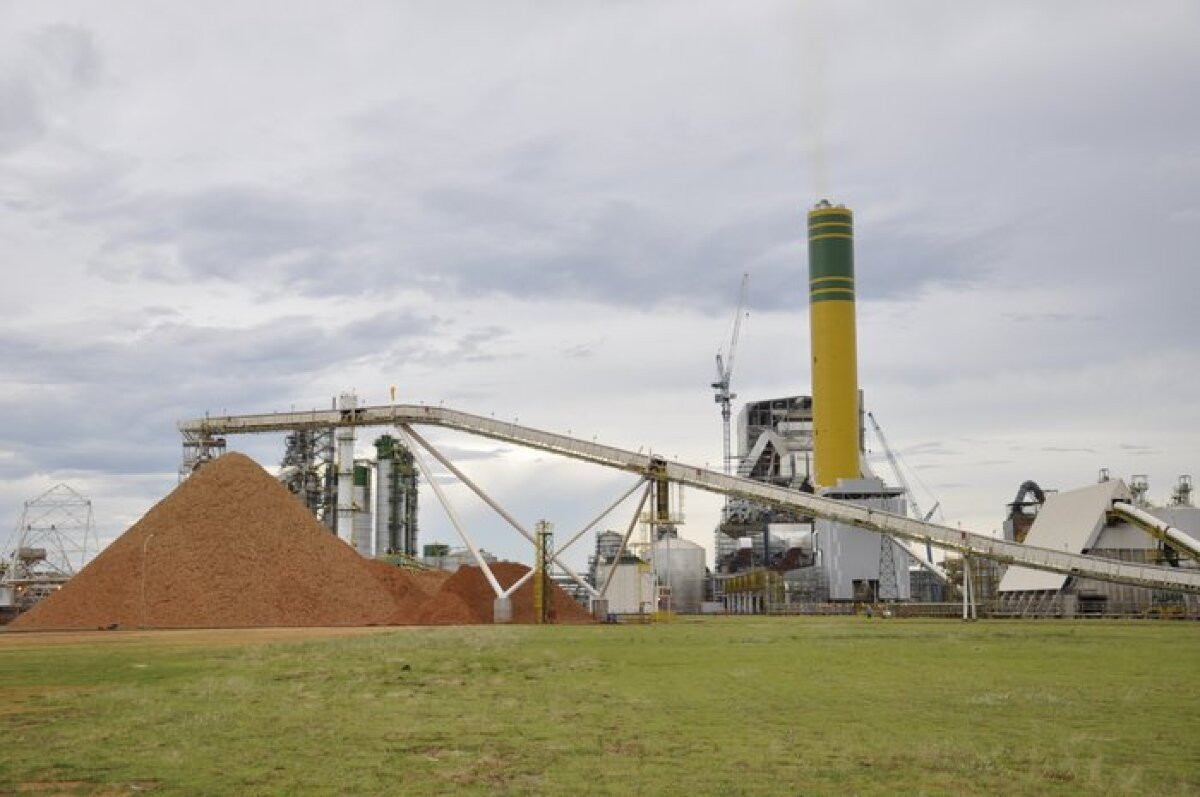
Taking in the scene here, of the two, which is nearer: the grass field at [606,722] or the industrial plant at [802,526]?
the grass field at [606,722]

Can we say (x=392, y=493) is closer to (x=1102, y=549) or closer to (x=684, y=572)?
(x=684, y=572)

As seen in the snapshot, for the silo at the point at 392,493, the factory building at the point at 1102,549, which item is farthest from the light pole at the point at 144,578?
the factory building at the point at 1102,549

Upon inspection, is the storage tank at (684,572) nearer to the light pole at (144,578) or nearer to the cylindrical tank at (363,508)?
the cylindrical tank at (363,508)

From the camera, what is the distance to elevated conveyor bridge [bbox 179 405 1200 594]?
282 ft

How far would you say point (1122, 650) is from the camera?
1903 inches

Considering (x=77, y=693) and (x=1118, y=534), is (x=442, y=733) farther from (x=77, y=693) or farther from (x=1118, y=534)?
(x=1118, y=534)

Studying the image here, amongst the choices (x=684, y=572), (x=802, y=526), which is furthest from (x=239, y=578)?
(x=802, y=526)

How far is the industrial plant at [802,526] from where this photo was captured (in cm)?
9219

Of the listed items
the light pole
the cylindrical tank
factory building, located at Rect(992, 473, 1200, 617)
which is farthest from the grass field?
the cylindrical tank

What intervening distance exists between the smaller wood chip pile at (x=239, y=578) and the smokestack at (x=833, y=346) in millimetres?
43146

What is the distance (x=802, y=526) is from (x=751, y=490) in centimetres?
8553

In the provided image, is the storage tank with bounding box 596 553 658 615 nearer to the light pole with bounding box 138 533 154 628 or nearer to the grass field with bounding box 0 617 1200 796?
the light pole with bounding box 138 533 154 628

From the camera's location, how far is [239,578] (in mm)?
83375

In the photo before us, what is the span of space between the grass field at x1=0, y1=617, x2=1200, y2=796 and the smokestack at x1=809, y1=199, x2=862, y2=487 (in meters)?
76.8
